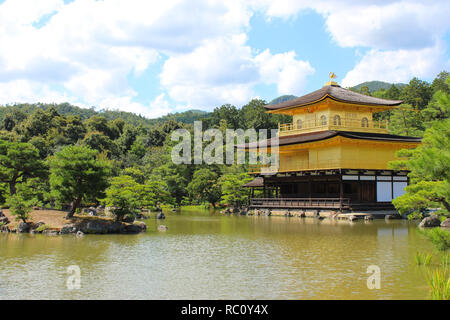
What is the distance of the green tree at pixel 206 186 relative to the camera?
139ft

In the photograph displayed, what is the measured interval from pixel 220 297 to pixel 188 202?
37798 millimetres

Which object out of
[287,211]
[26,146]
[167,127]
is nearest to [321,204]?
[287,211]

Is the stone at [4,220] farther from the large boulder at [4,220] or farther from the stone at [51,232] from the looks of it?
the stone at [51,232]

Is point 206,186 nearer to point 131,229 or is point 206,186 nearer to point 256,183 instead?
point 256,183

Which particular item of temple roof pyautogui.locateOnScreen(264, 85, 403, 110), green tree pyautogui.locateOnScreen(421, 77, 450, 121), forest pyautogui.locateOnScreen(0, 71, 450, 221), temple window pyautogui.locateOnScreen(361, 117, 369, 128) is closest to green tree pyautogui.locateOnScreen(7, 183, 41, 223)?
forest pyautogui.locateOnScreen(0, 71, 450, 221)

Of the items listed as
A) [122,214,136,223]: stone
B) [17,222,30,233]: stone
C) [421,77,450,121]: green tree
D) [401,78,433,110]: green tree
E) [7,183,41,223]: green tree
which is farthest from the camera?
[401,78,433,110]: green tree

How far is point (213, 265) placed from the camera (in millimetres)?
12195

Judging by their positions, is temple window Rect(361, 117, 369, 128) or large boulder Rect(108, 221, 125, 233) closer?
large boulder Rect(108, 221, 125, 233)

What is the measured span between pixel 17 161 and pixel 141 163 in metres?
31.2

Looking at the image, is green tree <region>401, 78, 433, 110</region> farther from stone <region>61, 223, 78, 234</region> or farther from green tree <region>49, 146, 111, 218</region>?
stone <region>61, 223, 78, 234</region>

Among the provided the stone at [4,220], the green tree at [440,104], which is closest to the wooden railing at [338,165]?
the green tree at [440,104]

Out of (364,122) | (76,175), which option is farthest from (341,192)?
(76,175)

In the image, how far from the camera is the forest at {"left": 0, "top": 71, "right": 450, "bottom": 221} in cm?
1470
